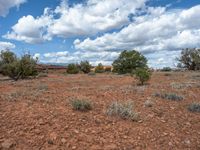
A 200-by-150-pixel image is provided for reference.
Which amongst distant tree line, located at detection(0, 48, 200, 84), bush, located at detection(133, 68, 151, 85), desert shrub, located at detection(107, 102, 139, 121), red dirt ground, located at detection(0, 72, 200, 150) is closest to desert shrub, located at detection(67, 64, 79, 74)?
distant tree line, located at detection(0, 48, 200, 84)

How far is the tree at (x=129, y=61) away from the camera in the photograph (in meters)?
42.8

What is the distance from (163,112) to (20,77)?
24.7 m

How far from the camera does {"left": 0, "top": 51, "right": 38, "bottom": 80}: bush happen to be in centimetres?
2988

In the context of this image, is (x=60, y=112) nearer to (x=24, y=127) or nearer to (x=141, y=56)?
(x=24, y=127)

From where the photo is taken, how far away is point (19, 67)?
3039 cm

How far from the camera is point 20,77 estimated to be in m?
31.4

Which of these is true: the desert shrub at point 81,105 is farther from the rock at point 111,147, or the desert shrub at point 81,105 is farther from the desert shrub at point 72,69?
the desert shrub at point 72,69

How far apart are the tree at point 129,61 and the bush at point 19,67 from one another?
15.3 metres

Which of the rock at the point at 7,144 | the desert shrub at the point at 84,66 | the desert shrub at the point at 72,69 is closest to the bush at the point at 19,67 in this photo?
the desert shrub at the point at 72,69

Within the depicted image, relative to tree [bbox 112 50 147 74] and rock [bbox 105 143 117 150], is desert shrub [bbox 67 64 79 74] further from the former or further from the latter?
rock [bbox 105 143 117 150]

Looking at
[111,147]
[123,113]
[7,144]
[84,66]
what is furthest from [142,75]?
[84,66]

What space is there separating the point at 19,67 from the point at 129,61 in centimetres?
1787

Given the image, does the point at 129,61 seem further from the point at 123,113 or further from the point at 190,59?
the point at 123,113

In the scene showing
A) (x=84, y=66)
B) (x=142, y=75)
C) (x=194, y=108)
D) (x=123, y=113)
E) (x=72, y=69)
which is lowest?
(x=194, y=108)
